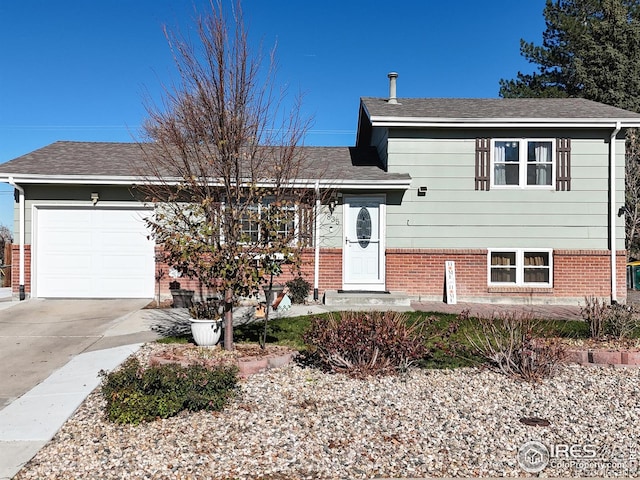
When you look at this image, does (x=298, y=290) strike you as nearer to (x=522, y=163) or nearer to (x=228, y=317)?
(x=228, y=317)

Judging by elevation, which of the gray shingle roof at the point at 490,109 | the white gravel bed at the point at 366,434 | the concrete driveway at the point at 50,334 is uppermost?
the gray shingle roof at the point at 490,109

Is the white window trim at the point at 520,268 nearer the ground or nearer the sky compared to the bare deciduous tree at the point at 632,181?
nearer the ground

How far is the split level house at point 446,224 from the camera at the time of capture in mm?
11227

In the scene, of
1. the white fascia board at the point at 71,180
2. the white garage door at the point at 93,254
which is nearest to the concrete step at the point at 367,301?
the white garage door at the point at 93,254

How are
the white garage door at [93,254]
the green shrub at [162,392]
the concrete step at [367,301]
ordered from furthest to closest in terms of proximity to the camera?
1. the white garage door at [93,254]
2. the concrete step at [367,301]
3. the green shrub at [162,392]

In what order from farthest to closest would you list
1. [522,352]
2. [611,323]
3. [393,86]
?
[393,86] < [611,323] < [522,352]

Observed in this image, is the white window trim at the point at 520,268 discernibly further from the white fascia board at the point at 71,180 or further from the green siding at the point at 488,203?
the white fascia board at the point at 71,180

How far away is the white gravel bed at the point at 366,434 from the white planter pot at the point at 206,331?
3.76 ft

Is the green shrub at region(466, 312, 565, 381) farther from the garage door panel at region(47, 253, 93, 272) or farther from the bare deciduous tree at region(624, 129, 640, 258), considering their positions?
the bare deciduous tree at region(624, 129, 640, 258)

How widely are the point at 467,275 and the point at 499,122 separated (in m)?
3.60

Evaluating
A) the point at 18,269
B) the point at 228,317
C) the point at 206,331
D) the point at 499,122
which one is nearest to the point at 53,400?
the point at 206,331

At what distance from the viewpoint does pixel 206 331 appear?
20.3 feet

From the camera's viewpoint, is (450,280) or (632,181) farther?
(632,181)

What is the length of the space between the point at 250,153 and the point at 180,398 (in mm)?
3177
